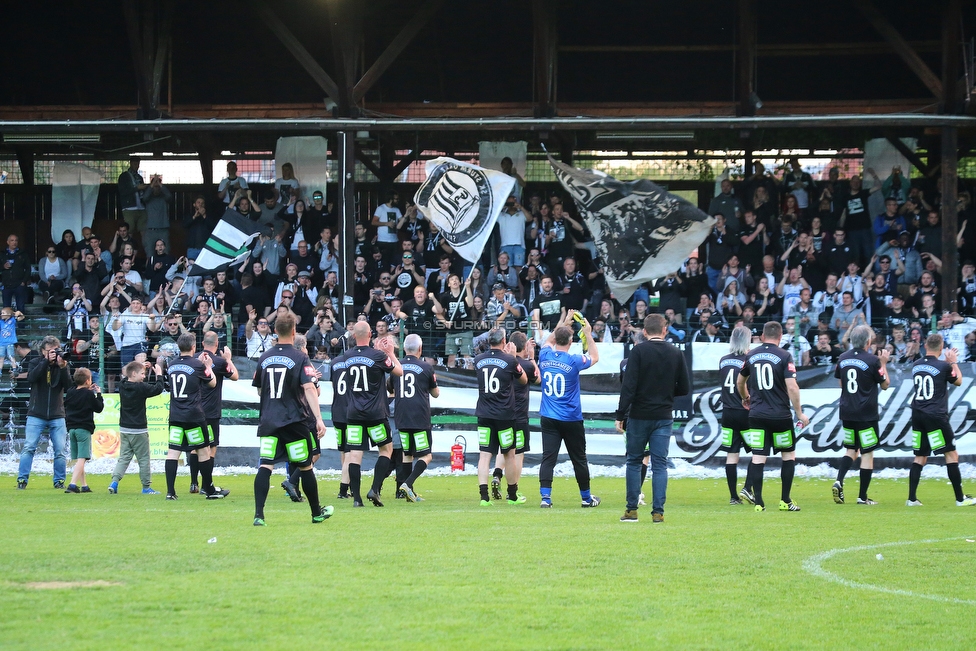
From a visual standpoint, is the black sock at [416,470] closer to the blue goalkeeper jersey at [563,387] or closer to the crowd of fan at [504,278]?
the blue goalkeeper jersey at [563,387]

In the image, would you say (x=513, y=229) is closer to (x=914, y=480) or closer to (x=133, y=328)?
(x=133, y=328)

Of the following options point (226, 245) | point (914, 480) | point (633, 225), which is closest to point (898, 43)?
point (633, 225)

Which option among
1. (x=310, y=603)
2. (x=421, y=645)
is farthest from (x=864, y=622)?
(x=310, y=603)

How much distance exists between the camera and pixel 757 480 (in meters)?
12.9

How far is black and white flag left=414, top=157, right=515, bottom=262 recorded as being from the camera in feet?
69.5

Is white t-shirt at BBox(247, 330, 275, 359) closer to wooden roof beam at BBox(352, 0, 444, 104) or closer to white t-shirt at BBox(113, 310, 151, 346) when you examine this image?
white t-shirt at BBox(113, 310, 151, 346)

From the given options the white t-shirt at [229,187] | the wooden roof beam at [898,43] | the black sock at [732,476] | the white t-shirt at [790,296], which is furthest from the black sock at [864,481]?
the white t-shirt at [229,187]

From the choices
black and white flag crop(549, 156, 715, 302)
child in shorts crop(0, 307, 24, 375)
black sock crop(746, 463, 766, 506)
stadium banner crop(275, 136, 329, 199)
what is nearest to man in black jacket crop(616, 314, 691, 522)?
black sock crop(746, 463, 766, 506)

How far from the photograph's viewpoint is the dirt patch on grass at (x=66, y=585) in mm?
7000

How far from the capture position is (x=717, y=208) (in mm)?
22609

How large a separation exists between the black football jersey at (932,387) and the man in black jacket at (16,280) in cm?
1731

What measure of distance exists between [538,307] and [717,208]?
486 centimetres

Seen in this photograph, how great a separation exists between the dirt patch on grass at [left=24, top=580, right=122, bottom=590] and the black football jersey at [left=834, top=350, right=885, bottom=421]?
9.86m

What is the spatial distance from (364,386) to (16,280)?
43.0 feet
